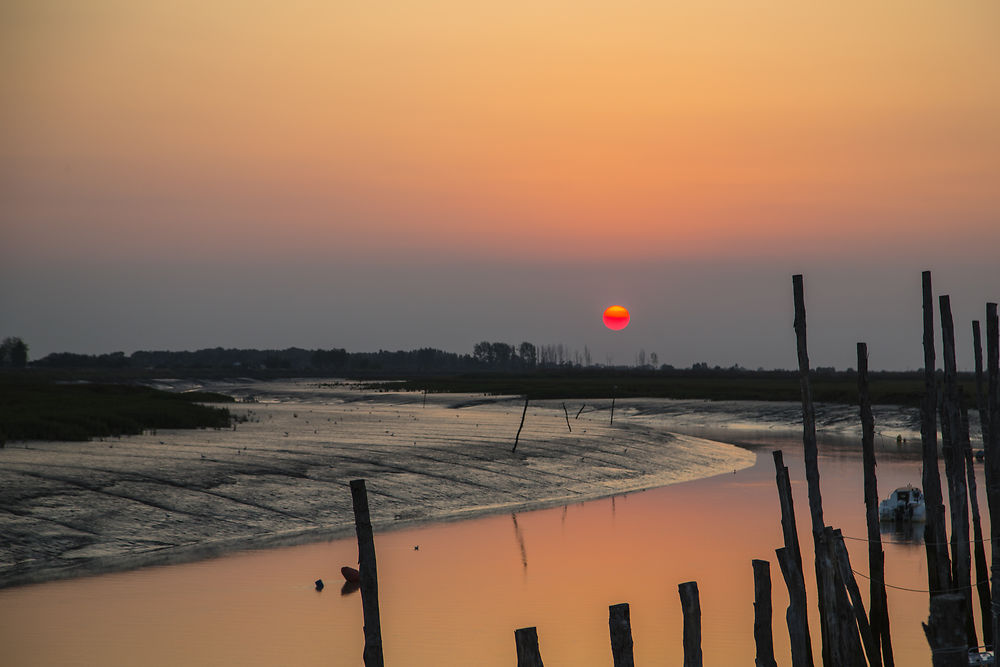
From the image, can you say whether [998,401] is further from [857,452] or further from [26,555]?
[857,452]

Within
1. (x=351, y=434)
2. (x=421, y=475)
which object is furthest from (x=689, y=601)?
(x=351, y=434)

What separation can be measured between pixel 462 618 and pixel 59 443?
2348cm

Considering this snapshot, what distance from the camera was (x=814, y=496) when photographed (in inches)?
565

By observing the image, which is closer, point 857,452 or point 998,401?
point 998,401

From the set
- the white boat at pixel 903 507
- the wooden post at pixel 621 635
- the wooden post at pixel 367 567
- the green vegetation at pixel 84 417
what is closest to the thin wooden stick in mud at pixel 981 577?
the wooden post at pixel 621 635

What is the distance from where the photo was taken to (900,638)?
57.6 ft

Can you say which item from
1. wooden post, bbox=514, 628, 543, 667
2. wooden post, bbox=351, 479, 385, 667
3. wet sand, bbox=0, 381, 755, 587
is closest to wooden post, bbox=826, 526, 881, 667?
wooden post, bbox=514, 628, 543, 667

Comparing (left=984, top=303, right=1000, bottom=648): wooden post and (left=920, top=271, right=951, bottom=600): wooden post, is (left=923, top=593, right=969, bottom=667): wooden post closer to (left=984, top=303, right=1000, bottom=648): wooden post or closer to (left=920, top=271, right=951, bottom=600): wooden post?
(left=984, top=303, right=1000, bottom=648): wooden post

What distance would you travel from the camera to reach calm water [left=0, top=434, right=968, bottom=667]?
53.3 ft

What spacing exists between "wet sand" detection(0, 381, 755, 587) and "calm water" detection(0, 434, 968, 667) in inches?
73.1

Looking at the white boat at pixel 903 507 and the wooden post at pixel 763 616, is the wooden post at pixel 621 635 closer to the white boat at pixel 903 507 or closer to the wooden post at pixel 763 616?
the wooden post at pixel 763 616

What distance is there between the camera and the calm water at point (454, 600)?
16250 mm

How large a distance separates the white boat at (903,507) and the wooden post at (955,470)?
13.2 meters

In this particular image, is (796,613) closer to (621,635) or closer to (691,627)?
(691,627)
